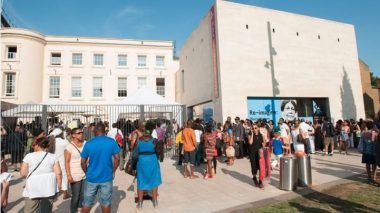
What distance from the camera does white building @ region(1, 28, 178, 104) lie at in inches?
1000

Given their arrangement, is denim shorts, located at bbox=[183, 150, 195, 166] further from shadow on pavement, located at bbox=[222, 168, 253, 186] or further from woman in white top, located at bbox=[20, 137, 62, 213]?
woman in white top, located at bbox=[20, 137, 62, 213]

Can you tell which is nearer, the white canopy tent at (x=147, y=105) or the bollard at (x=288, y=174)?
the bollard at (x=288, y=174)

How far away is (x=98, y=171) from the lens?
429cm

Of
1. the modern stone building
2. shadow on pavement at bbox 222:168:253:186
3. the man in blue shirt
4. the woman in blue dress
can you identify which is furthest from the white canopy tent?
the modern stone building

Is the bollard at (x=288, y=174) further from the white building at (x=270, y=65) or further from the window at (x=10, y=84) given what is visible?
the window at (x=10, y=84)

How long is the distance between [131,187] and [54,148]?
2625 millimetres

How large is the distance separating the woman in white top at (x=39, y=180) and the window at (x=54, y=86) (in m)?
26.7

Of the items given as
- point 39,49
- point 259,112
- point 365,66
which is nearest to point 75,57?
point 39,49

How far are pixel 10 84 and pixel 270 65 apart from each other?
25.8 m

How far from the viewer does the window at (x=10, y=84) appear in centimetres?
2527

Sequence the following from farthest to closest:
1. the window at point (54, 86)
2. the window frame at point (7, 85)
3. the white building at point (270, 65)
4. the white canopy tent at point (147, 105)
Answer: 1. the window at point (54, 86)
2. the window frame at point (7, 85)
3. the white building at point (270, 65)
4. the white canopy tent at point (147, 105)

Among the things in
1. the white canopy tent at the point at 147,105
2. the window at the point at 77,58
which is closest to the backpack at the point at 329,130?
the white canopy tent at the point at 147,105

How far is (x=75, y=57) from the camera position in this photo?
28.4m

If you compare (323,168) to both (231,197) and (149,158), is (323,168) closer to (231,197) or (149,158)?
(231,197)
